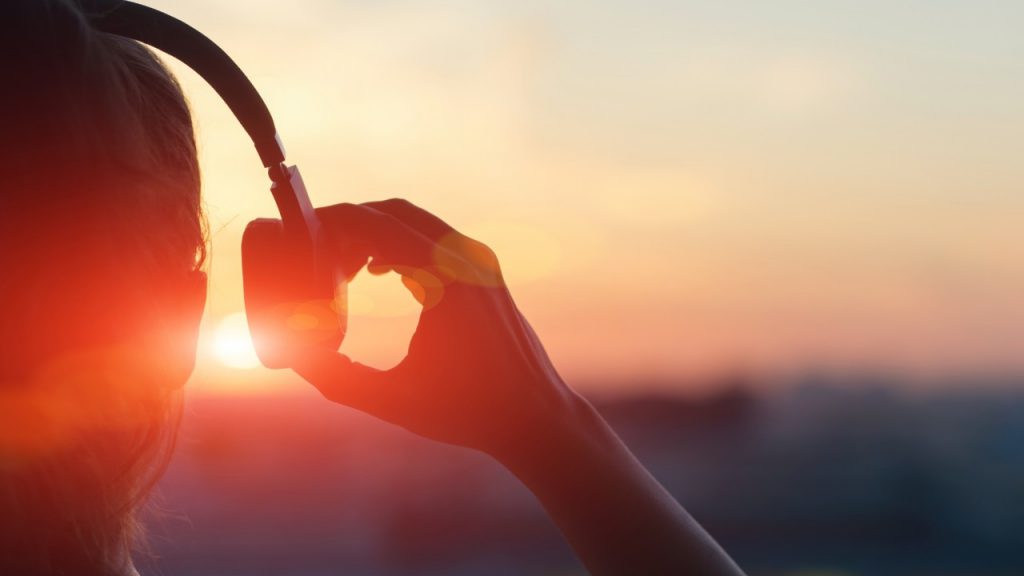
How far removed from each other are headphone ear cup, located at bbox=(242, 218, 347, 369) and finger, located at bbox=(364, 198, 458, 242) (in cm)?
12

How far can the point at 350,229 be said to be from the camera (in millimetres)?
1258

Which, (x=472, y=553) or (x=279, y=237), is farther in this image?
(x=472, y=553)

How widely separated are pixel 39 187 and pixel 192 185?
326 millimetres

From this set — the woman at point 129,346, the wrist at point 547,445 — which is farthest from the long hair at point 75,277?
the wrist at point 547,445

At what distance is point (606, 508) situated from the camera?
1124 millimetres

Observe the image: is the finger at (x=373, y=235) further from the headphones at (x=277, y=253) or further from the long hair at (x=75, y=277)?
the long hair at (x=75, y=277)

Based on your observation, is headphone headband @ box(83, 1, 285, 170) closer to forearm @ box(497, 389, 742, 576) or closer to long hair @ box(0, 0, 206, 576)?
long hair @ box(0, 0, 206, 576)

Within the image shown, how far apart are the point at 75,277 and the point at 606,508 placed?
70 centimetres

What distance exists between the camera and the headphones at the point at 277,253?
1.22 meters

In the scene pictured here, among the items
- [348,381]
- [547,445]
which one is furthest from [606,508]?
[348,381]

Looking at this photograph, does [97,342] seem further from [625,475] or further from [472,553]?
[472,553]

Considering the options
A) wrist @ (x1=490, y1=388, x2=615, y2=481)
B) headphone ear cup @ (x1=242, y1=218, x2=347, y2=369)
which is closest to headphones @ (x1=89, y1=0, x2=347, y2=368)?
headphone ear cup @ (x1=242, y1=218, x2=347, y2=369)

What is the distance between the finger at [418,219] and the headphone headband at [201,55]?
17 cm

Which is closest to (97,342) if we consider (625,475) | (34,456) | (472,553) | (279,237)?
(34,456)
